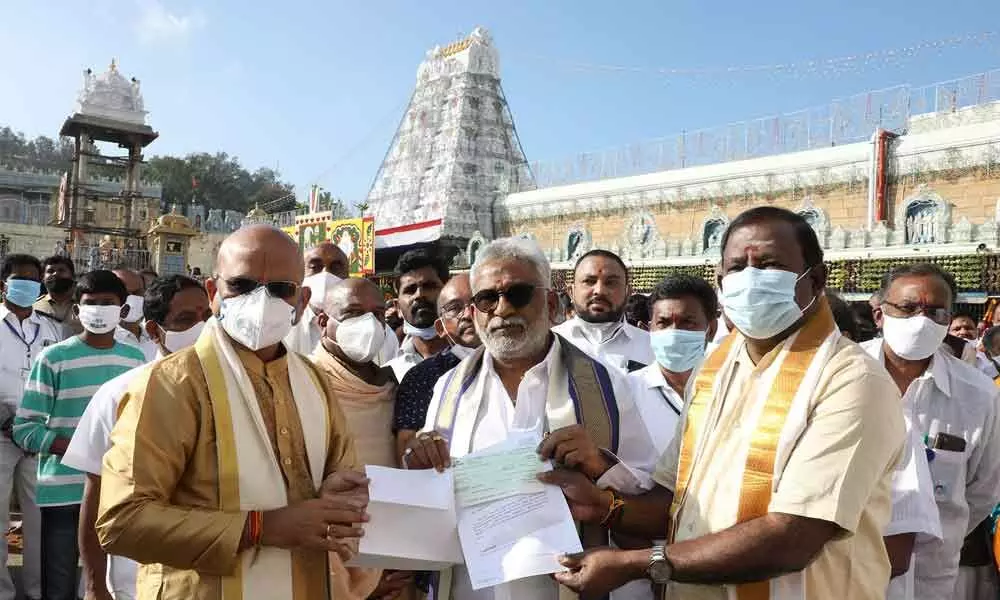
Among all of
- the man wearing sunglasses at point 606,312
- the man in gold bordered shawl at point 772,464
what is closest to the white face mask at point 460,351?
the man in gold bordered shawl at point 772,464

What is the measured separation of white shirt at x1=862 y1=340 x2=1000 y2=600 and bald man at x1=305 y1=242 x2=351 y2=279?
13.6ft

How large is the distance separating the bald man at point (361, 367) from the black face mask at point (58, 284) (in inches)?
141

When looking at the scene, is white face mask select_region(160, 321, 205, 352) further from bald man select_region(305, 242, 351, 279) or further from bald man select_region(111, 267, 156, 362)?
bald man select_region(305, 242, 351, 279)

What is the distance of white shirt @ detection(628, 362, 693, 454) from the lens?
325cm

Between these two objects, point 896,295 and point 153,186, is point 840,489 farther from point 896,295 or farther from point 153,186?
point 153,186

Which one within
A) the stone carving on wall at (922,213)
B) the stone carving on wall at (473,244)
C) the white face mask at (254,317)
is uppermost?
the stone carving on wall at (922,213)

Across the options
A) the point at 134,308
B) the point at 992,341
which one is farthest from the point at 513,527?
the point at 992,341

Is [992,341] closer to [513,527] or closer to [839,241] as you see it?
[513,527]

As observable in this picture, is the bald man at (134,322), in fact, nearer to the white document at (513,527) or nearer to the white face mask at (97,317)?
the white face mask at (97,317)

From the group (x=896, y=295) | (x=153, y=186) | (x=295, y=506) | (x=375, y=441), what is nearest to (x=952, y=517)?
(x=896, y=295)

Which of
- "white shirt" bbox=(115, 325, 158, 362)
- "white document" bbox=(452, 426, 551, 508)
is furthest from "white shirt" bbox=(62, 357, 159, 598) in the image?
"white shirt" bbox=(115, 325, 158, 362)

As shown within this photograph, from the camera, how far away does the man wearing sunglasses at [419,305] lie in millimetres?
4438

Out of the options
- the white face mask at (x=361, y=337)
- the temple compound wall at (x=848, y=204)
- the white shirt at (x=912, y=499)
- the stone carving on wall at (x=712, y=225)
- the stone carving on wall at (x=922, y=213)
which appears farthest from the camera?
the stone carving on wall at (x=712, y=225)

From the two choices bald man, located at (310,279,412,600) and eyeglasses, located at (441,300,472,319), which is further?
eyeglasses, located at (441,300,472,319)
